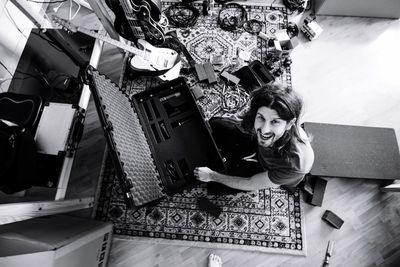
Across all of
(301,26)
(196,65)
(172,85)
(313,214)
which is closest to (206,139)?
(172,85)

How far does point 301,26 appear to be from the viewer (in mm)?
2566

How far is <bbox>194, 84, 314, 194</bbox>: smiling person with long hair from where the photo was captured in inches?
55.4

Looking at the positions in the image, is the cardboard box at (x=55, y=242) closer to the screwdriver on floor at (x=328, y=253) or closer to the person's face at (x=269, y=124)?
the person's face at (x=269, y=124)

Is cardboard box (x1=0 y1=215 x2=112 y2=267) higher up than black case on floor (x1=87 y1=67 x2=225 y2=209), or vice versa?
black case on floor (x1=87 y1=67 x2=225 y2=209)

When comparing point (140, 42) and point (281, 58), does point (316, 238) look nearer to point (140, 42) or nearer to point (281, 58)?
point (281, 58)

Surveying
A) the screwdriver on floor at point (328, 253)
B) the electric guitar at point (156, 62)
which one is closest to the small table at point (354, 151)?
the screwdriver on floor at point (328, 253)

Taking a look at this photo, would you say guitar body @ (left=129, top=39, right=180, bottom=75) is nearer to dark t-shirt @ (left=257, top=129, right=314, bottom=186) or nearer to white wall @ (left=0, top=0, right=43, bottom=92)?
white wall @ (left=0, top=0, right=43, bottom=92)

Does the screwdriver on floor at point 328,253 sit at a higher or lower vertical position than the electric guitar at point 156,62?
lower

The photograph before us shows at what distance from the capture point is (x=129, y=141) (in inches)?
59.4

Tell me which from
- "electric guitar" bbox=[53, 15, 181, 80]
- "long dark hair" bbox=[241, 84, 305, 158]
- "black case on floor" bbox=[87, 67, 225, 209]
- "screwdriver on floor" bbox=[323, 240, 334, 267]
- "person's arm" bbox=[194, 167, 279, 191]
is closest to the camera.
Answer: "long dark hair" bbox=[241, 84, 305, 158]

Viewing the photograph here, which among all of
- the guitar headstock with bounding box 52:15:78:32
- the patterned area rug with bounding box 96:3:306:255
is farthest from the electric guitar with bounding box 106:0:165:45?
the patterned area rug with bounding box 96:3:306:255

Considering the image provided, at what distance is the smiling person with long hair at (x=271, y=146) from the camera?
1.41 meters

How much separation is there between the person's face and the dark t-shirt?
0.11 m

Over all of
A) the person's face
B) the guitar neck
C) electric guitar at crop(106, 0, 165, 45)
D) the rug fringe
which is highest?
electric guitar at crop(106, 0, 165, 45)
